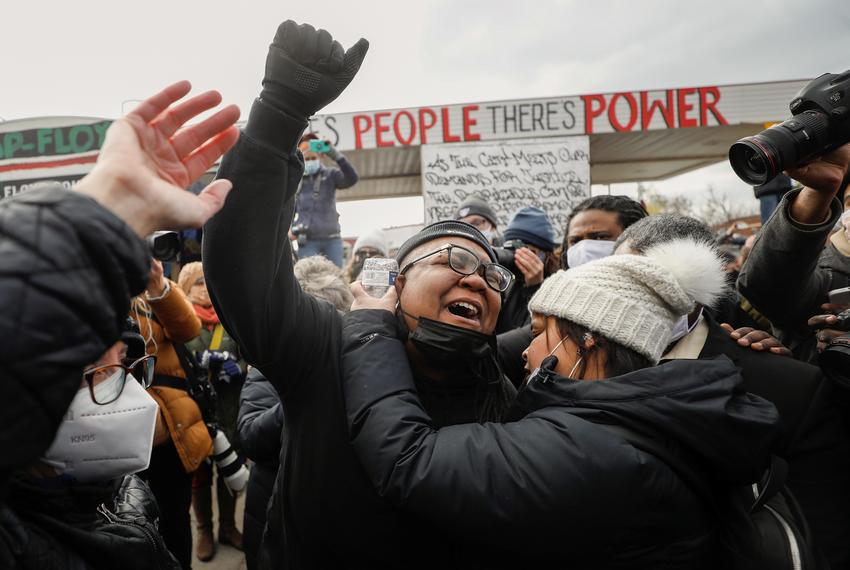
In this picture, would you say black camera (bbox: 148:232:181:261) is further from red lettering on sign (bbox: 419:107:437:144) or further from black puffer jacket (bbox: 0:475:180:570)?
red lettering on sign (bbox: 419:107:437:144)

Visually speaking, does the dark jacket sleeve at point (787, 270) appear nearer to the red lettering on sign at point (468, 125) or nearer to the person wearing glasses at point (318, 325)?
the person wearing glasses at point (318, 325)

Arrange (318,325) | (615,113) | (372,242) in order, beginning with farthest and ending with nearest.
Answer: (615,113), (372,242), (318,325)

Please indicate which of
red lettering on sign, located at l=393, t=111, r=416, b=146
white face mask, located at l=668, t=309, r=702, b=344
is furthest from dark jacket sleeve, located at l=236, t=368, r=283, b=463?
red lettering on sign, located at l=393, t=111, r=416, b=146

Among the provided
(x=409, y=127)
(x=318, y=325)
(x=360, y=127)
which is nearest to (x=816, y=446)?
(x=318, y=325)

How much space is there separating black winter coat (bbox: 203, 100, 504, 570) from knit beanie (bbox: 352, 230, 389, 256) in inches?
124

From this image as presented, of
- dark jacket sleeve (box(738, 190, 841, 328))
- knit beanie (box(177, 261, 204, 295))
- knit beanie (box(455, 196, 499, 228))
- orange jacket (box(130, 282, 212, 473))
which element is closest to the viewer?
dark jacket sleeve (box(738, 190, 841, 328))

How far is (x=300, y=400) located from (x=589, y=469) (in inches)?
30.6

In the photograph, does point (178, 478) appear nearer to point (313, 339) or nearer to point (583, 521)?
point (313, 339)


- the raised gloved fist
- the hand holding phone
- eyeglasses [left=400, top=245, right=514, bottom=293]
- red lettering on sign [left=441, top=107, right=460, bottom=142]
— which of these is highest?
red lettering on sign [left=441, top=107, right=460, bottom=142]

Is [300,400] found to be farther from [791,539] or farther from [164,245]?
[791,539]

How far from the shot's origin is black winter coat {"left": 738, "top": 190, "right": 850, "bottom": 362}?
176 cm

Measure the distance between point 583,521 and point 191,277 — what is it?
347cm

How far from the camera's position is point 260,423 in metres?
2.15

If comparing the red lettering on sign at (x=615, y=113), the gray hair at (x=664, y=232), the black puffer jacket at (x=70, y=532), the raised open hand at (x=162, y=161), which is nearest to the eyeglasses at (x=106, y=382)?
the black puffer jacket at (x=70, y=532)
